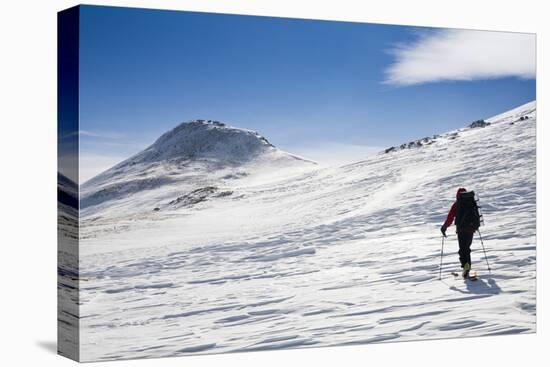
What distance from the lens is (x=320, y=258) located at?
1114cm

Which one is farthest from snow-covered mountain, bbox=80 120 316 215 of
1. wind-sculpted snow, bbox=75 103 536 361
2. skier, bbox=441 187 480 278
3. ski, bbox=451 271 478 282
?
ski, bbox=451 271 478 282

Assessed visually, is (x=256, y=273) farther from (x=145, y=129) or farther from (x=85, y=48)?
(x=85, y=48)

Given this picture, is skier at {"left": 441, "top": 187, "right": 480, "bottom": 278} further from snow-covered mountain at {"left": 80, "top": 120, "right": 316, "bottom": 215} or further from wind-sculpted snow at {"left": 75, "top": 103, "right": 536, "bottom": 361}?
snow-covered mountain at {"left": 80, "top": 120, "right": 316, "bottom": 215}

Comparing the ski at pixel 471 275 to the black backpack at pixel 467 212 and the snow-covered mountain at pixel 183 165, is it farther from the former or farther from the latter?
the snow-covered mountain at pixel 183 165

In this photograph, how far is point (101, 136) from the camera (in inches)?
404

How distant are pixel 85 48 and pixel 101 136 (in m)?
1.00

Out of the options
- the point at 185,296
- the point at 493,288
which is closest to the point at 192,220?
the point at 185,296

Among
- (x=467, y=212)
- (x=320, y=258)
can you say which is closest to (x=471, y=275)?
(x=467, y=212)

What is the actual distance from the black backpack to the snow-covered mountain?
2.26m

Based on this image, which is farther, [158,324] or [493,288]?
[493,288]

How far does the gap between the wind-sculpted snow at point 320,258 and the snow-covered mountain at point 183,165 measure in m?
0.05

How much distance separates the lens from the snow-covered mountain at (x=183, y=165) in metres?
10.7

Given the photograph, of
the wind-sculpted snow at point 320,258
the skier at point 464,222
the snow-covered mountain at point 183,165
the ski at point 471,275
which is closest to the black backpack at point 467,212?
the skier at point 464,222

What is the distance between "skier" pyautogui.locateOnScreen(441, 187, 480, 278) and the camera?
11641 mm
